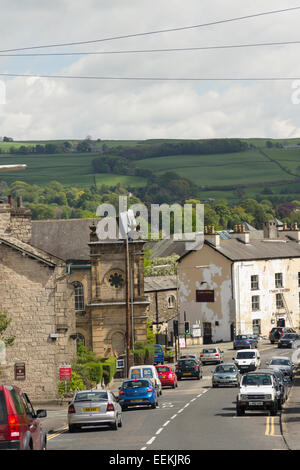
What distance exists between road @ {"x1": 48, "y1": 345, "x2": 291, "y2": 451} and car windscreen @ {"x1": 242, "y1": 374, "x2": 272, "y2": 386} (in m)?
1.19

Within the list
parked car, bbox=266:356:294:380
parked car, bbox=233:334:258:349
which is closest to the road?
parked car, bbox=266:356:294:380

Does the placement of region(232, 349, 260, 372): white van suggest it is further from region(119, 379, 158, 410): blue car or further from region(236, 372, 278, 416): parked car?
region(236, 372, 278, 416): parked car

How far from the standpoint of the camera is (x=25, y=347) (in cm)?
4875

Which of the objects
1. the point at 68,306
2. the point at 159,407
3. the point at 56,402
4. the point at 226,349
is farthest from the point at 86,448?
the point at 226,349

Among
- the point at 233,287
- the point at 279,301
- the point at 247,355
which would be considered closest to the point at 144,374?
the point at 247,355

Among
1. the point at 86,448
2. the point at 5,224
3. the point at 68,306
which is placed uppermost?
the point at 5,224

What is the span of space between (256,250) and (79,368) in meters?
57.4

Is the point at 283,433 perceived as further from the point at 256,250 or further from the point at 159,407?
the point at 256,250

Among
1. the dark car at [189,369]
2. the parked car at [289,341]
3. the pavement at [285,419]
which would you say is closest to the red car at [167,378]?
the pavement at [285,419]

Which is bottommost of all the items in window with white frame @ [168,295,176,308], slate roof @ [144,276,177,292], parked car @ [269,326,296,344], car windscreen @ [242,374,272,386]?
car windscreen @ [242,374,272,386]

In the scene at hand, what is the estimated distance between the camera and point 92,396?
32688 mm

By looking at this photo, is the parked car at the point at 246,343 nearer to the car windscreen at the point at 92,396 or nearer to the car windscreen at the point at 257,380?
the car windscreen at the point at 257,380

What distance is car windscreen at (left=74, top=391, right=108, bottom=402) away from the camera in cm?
3259

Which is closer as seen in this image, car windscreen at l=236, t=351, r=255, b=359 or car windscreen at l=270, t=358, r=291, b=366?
car windscreen at l=270, t=358, r=291, b=366
